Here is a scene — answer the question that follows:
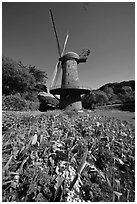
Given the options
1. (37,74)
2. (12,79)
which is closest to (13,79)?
(12,79)

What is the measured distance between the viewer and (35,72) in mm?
28703

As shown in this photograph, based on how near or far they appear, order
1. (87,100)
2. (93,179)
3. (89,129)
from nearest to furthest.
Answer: (93,179) → (89,129) → (87,100)

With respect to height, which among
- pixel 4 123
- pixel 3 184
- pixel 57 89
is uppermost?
pixel 57 89

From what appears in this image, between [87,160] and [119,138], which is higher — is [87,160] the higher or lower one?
the lower one

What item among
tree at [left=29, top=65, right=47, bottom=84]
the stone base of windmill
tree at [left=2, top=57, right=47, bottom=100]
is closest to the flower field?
the stone base of windmill

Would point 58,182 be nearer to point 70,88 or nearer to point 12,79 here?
point 70,88

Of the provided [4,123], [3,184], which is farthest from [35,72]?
[3,184]

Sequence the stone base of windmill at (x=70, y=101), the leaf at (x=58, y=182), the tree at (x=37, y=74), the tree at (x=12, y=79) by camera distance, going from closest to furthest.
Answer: the leaf at (x=58, y=182) → the stone base of windmill at (x=70, y=101) → the tree at (x=12, y=79) → the tree at (x=37, y=74)

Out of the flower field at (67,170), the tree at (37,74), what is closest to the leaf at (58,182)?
the flower field at (67,170)

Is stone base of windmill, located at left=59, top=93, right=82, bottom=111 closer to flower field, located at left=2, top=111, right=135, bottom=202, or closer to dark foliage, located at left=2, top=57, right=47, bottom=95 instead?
dark foliage, located at left=2, top=57, right=47, bottom=95

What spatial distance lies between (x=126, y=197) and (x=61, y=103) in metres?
13.1

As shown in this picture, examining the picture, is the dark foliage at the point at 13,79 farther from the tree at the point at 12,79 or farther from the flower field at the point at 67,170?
the flower field at the point at 67,170

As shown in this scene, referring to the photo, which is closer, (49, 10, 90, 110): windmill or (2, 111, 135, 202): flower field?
(2, 111, 135, 202): flower field

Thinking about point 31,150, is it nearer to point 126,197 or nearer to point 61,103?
point 126,197
